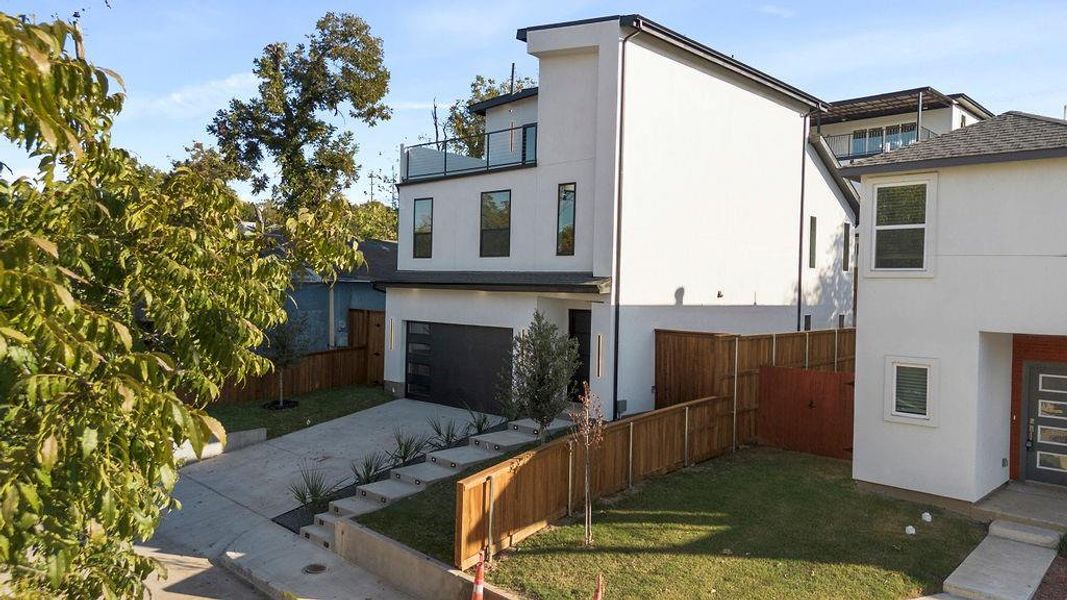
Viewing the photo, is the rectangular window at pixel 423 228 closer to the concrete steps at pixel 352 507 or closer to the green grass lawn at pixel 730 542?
the green grass lawn at pixel 730 542

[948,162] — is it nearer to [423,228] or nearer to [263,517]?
[263,517]

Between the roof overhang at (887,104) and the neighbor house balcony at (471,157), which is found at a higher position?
the roof overhang at (887,104)

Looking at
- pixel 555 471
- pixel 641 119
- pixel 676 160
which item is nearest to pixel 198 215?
pixel 555 471

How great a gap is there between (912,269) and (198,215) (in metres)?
10.8

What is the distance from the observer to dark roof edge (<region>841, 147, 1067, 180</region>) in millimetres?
10297

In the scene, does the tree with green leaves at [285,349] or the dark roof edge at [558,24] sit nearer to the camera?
the dark roof edge at [558,24]

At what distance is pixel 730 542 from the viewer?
33.1ft

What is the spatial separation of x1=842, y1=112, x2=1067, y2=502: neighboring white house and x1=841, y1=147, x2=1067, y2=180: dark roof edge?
0.06 ft

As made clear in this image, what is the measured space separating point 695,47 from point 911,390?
32.1 ft

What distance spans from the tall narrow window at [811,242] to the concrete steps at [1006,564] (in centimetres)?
1379

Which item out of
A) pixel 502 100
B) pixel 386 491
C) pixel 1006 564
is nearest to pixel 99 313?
pixel 386 491

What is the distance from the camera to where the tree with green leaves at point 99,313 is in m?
3.01

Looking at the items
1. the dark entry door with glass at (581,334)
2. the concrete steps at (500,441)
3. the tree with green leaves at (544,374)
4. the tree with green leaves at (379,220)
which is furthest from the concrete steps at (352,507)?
the tree with green leaves at (379,220)

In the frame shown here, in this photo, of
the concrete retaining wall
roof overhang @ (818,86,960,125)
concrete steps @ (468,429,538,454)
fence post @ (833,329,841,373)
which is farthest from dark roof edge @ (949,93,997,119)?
the concrete retaining wall
